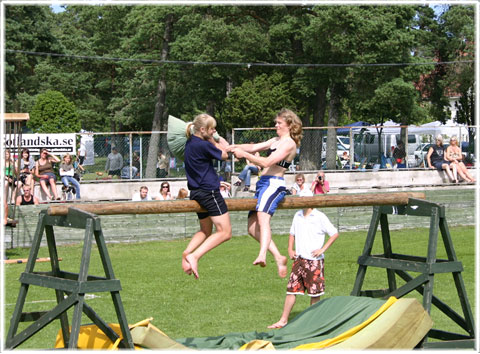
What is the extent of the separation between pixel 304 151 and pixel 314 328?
59.6 feet

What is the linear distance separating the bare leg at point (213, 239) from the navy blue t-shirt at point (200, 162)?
37cm

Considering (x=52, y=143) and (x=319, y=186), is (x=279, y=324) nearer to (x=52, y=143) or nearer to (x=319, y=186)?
(x=319, y=186)

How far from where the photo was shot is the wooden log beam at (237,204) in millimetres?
7996

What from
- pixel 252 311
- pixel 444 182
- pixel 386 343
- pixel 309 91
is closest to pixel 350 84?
pixel 309 91

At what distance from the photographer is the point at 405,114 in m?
38.4

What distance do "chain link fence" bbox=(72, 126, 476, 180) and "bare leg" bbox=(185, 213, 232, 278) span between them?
16106 mm

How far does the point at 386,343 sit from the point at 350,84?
106 feet

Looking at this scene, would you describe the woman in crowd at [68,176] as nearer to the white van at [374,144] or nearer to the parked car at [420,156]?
the white van at [374,144]

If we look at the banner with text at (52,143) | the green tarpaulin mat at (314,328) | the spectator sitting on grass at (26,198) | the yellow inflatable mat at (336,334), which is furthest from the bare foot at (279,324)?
the banner with text at (52,143)

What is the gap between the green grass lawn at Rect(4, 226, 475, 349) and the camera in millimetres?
10852

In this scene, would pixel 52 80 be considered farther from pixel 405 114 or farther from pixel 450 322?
pixel 450 322

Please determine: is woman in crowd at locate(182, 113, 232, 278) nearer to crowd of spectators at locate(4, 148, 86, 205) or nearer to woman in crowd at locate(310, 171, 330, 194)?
crowd of spectators at locate(4, 148, 86, 205)

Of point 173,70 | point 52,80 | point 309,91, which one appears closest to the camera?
point 309,91


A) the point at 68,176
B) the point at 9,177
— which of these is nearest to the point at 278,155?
the point at 9,177
